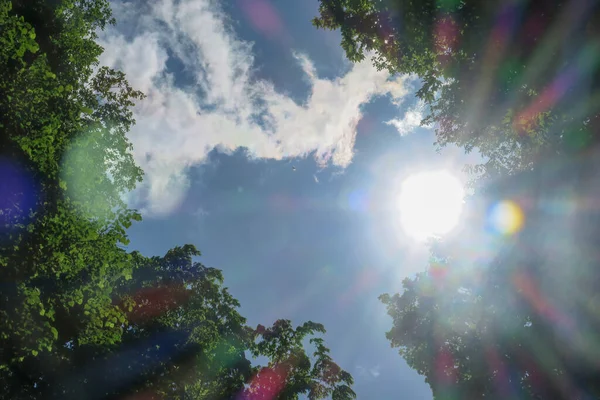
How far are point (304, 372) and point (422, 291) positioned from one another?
9.08m

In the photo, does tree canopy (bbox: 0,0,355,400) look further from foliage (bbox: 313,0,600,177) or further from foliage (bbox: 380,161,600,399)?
foliage (bbox: 313,0,600,177)

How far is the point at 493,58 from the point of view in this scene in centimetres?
1041

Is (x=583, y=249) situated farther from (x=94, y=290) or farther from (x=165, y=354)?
(x=165, y=354)

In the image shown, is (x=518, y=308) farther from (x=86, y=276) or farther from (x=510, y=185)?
(x=86, y=276)

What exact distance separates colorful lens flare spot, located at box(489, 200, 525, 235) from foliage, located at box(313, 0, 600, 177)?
4.07 metres

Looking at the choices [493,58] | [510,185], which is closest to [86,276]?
[493,58]

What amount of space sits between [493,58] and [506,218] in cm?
1103

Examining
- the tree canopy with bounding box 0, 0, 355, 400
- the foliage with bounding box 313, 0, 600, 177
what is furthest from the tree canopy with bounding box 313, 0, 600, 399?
the tree canopy with bounding box 0, 0, 355, 400

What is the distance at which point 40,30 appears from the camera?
11266 mm

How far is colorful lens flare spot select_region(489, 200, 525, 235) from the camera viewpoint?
1742 cm

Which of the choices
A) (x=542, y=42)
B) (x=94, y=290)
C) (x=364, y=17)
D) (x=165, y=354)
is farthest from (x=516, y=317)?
(x=94, y=290)

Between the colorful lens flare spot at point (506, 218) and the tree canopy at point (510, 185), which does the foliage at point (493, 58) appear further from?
the colorful lens flare spot at point (506, 218)

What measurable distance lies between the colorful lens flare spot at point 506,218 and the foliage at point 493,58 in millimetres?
4069

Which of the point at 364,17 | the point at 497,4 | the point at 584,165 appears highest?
the point at 364,17
